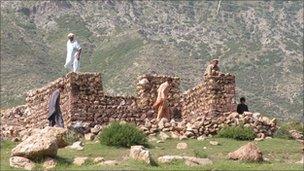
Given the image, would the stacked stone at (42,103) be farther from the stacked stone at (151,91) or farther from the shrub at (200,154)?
the shrub at (200,154)

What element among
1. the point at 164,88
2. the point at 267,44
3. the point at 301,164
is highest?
the point at 267,44

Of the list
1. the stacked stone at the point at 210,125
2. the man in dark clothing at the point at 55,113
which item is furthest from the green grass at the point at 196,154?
the man in dark clothing at the point at 55,113

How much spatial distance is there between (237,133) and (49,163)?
799 cm

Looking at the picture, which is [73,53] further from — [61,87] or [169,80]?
[169,80]

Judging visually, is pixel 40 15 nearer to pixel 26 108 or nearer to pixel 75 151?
pixel 26 108

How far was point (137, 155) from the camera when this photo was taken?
18.2 m

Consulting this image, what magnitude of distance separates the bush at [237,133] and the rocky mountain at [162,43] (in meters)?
62.5

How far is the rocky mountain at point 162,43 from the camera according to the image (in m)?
103

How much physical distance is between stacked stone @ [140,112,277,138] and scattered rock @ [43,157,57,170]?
6293mm

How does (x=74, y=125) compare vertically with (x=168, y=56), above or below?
below

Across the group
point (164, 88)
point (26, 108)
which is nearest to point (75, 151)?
point (164, 88)

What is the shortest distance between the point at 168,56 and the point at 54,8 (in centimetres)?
5480

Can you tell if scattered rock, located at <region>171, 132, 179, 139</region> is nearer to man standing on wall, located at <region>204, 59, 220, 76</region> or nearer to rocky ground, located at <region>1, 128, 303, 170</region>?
rocky ground, located at <region>1, 128, 303, 170</region>

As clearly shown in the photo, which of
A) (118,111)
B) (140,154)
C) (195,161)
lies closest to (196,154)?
(195,161)
